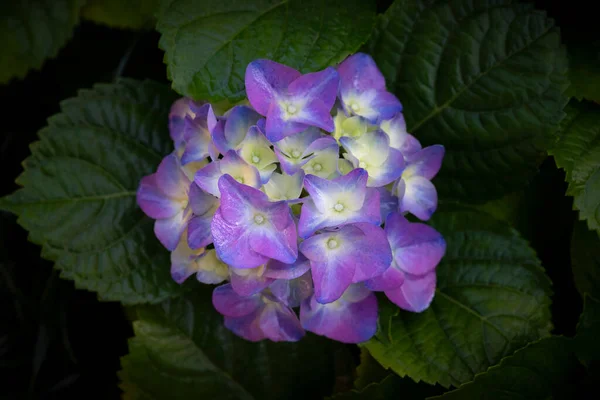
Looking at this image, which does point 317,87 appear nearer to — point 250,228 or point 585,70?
point 250,228

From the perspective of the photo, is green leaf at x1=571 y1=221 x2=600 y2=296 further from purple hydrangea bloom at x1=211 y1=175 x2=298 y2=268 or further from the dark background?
the dark background

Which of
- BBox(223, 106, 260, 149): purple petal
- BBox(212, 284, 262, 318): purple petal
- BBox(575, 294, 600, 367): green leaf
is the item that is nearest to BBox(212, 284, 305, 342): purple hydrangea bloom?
BBox(212, 284, 262, 318): purple petal

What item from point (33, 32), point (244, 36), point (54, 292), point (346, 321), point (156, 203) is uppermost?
Answer: point (244, 36)

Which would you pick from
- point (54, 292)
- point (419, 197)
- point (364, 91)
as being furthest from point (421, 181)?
point (54, 292)

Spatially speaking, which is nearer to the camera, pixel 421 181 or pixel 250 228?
pixel 250 228

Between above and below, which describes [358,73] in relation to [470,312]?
above

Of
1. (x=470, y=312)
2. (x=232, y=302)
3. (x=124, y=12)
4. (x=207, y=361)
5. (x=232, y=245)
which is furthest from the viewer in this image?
(x=124, y=12)

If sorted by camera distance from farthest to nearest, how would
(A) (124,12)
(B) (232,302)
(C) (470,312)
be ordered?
(A) (124,12), (C) (470,312), (B) (232,302)
